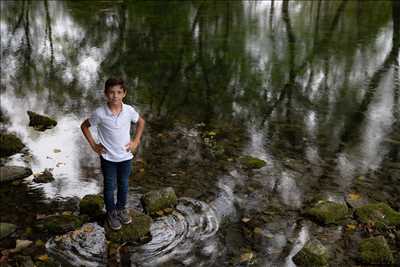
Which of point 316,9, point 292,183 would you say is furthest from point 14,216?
point 316,9

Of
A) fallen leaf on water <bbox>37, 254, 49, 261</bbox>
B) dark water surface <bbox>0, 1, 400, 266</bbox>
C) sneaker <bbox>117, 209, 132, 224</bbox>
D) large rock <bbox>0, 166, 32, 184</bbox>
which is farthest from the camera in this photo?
large rock <bbox>0, 166, 32, 184</bbox>

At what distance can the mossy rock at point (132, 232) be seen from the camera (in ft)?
18.5

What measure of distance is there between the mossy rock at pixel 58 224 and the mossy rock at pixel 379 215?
3780 mm

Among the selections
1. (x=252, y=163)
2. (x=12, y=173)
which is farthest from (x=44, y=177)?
(x=252, y=163)

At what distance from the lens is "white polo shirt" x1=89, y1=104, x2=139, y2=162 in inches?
200

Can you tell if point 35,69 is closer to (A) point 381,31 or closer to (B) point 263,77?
(B) point 263,77

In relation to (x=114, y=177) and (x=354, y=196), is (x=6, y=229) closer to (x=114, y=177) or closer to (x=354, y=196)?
(x=114, y=177)

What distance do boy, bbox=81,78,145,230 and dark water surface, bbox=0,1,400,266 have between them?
34.4 inches

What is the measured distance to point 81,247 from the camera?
5.50 metres

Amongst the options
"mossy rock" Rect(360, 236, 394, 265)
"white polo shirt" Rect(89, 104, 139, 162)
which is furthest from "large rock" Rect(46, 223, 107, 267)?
"mossy rock" Rect(360, 236, 394, 265)

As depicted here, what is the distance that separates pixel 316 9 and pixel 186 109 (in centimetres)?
2049

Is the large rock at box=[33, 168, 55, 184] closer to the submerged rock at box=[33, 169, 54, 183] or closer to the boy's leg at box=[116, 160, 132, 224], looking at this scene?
the submerged rock at box=[33, 169, 54, 183]

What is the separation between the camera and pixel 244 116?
414 inches

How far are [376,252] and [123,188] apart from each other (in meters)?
3.12
